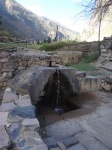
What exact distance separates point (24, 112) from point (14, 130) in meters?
A: 0.51

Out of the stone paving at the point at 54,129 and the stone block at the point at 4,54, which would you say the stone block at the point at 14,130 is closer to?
the stone paving at the point at 54,129

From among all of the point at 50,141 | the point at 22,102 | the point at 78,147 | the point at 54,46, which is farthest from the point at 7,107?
the point at 54,46

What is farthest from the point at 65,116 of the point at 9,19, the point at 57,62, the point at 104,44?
the point at 9,19

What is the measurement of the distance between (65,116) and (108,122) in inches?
30.9

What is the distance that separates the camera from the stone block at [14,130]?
2.20m

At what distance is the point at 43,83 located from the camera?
13.5 feet

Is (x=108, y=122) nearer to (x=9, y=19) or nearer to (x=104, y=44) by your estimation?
(x=104, y=44)

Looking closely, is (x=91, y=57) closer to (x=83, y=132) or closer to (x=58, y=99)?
(x=58, y=99)

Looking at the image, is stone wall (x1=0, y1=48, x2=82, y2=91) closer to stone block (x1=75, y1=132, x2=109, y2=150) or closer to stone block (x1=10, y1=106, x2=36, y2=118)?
stone block (x1=10, y1=106, x2=36, y2=118)

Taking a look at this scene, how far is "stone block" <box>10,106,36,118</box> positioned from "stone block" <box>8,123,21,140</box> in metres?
0.25

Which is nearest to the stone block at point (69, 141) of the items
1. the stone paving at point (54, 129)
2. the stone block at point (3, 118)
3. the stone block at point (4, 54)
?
the stone paving at point (54, 129)

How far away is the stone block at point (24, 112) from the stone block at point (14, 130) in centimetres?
25

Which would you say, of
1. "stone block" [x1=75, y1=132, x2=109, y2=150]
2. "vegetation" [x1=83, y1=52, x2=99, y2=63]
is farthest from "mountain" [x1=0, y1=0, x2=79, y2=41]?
"stone block" [x1=75, y1=132, x2=109, y2=150]

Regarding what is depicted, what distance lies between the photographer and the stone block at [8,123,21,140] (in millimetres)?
2202
